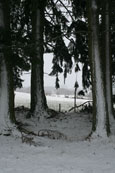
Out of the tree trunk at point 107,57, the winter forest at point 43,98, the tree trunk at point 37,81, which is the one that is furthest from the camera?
the tree trunk at point 37,81

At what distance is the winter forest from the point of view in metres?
7.53

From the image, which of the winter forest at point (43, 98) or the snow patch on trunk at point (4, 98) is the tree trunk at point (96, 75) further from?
the snow patch on trunk at point (4, 98)

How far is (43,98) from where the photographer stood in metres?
13.8

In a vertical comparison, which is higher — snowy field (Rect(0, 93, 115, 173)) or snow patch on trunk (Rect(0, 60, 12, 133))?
snow patch on trunk (Rect(0, 60, 12, 133))

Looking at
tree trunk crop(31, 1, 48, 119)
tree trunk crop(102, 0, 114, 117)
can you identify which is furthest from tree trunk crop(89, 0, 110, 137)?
tree trunk crop(31, 1, 48, 119)

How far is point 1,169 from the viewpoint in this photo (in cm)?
634

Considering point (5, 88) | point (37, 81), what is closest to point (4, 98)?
point (5, 88)

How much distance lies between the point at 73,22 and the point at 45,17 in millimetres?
1401

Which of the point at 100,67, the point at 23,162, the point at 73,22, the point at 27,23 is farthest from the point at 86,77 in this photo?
the point at 23,162

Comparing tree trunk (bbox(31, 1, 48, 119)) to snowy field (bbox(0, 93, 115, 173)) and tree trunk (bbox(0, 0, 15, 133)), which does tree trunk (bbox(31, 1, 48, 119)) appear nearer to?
snowy field (bbox(0, 93, 115, 173))

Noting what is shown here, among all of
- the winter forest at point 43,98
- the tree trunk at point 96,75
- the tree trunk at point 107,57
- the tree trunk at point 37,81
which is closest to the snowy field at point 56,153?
the winter forest at point 43,98

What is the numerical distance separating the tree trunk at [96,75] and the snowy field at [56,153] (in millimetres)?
638

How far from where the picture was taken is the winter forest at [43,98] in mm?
7530

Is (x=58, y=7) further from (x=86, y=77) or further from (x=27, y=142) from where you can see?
(x=27, y=142)
